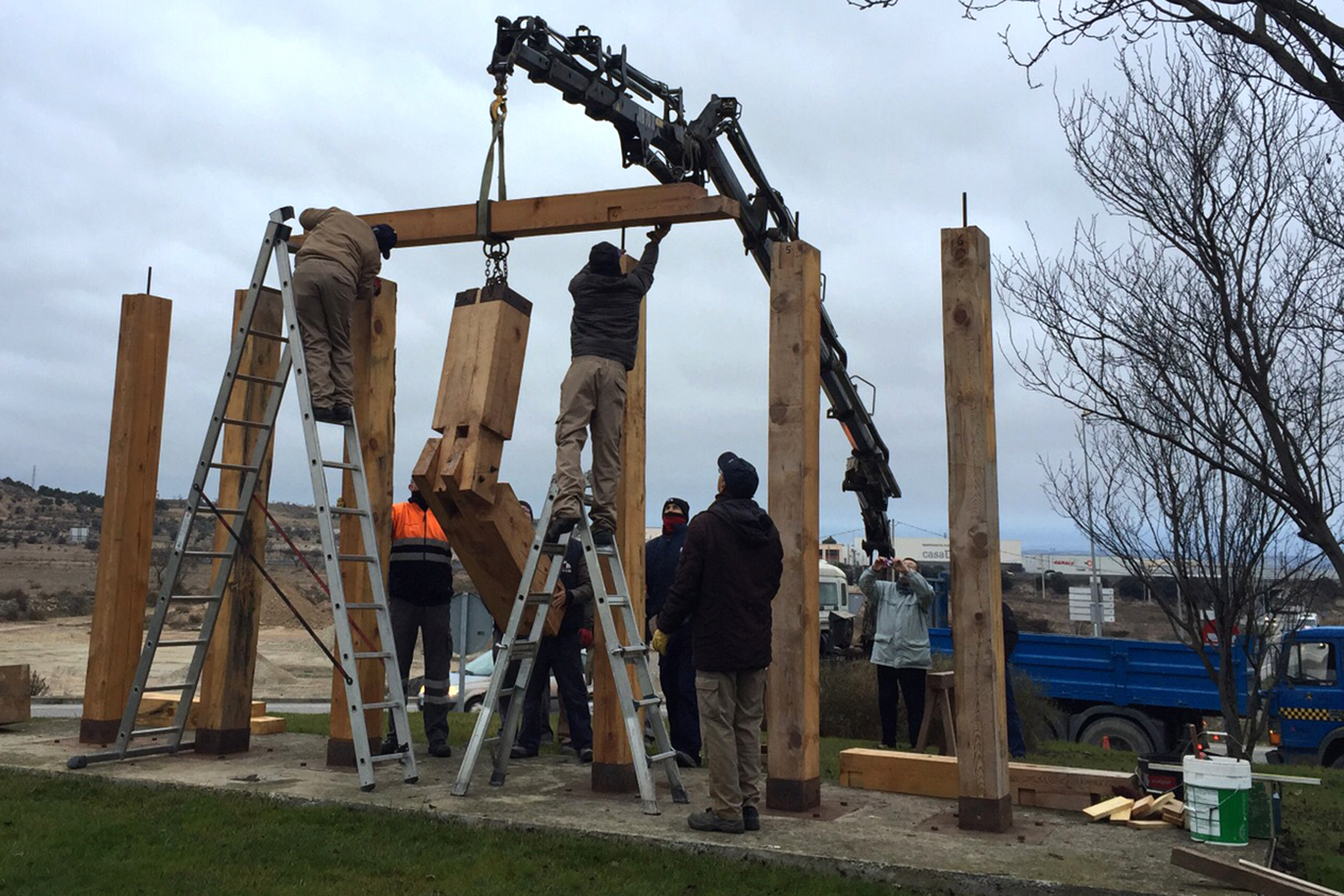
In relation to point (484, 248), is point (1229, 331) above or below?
below

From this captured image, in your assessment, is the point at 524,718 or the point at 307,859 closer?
the point at 307,859

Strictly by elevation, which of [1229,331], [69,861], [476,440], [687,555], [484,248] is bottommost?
[69,861]

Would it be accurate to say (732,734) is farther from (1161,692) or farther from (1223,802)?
(1161,692)

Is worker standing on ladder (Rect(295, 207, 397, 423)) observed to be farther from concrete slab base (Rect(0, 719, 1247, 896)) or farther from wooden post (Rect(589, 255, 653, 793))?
concrete slab base (Rect(0, 719, 1247, 896))

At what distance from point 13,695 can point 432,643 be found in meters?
3.56

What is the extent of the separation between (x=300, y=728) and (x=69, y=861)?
548 cm

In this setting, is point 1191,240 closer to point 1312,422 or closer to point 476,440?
point 1312,422

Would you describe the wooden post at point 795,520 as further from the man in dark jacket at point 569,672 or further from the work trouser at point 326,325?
the work trouser at point 326,325

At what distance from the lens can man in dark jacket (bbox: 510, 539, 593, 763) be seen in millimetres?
7949

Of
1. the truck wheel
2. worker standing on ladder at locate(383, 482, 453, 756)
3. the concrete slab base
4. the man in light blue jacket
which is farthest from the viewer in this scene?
the truck wheel

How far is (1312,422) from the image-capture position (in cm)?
680

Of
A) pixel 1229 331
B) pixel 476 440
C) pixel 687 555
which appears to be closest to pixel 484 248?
pixel 476 440

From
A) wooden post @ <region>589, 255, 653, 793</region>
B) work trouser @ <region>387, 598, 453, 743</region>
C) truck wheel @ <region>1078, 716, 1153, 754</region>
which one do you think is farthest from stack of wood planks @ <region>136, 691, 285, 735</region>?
truck wheel @ <region>1078, 716, 1153, 754</region>

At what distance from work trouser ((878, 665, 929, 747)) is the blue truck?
399 centimetres
